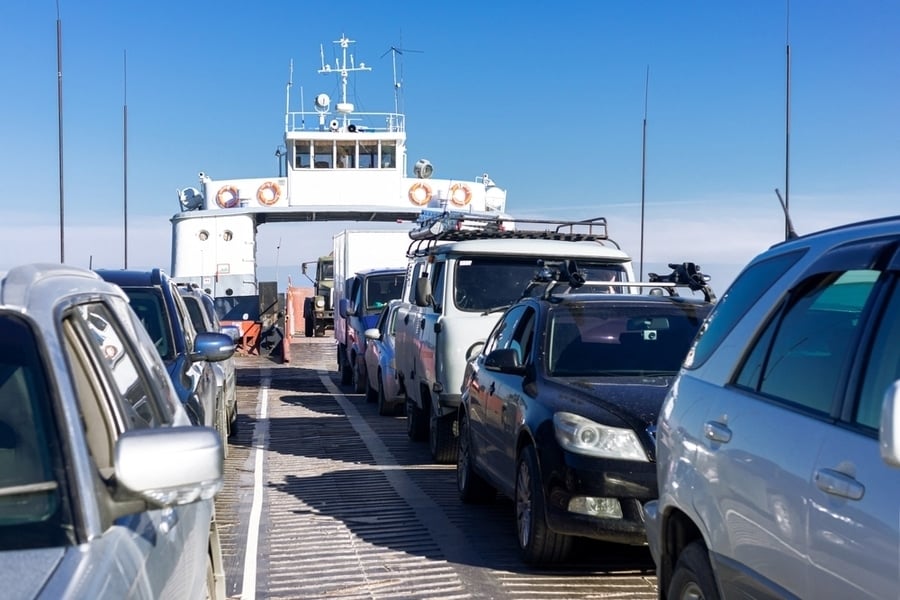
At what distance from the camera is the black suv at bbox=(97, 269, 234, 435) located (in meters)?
8.30

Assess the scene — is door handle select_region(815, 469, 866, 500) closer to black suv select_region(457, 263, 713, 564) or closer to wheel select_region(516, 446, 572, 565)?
black suv select_region(457, 263, 713, 564)

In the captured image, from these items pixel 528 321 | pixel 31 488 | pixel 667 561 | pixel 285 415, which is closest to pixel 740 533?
pixel 667 561

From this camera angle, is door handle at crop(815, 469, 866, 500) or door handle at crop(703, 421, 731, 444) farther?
door handle at crop(703, 421, 731, 444)

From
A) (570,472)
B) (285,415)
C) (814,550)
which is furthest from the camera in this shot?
(285,415)

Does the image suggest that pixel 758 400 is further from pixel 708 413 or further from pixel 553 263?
pixel 553 263

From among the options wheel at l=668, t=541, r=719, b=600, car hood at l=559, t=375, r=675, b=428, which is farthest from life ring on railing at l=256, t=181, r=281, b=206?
wheel at l=668, t=541, r=719, b=600

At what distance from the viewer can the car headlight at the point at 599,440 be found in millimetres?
6398

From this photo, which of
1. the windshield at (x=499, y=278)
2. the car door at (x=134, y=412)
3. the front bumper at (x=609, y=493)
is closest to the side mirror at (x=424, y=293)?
the windshield at (x=499, y=278)

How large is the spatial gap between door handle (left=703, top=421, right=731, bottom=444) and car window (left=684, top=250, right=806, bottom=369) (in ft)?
1.44

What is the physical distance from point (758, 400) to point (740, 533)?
452mm

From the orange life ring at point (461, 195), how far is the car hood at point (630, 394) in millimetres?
25398

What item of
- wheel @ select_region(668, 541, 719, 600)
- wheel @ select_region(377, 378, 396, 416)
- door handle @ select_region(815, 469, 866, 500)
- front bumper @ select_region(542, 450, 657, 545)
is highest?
door handle @ select_region(815, 469, 866, 500)

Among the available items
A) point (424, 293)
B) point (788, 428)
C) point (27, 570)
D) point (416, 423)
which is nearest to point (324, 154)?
point (416, 423)

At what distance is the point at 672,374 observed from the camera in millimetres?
7730
